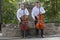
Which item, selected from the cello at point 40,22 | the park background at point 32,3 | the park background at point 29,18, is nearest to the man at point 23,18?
the park background at point 29,18

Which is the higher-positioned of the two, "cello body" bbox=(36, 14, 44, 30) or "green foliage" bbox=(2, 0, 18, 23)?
"green foliage" bbox=(2, 0, 18, 23)

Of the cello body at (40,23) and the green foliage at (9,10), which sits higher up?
the green foliage at (9,10)

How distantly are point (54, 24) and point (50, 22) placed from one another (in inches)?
19.3

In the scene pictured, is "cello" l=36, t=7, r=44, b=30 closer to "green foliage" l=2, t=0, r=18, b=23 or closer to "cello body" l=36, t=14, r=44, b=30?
"cello body" l=36, t=14, r=44, b=30

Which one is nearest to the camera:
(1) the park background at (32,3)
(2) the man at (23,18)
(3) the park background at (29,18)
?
(2) the man at (23,18)

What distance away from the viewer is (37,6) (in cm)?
1212

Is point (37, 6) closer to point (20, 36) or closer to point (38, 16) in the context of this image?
point (38, 16)

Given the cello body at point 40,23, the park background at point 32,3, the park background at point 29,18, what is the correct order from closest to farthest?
1. the cello body at point 40,23
2. the park background at point 29,18
3. the park background at point 32,3

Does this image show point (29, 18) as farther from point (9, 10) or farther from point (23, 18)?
point (9, 10)

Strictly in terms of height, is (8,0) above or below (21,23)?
above

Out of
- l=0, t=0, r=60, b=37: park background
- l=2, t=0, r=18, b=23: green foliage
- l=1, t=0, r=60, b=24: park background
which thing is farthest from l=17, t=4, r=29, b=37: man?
l=2, t=0, r=18, b=23: green foliage

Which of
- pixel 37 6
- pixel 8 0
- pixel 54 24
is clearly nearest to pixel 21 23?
pixel 37 6

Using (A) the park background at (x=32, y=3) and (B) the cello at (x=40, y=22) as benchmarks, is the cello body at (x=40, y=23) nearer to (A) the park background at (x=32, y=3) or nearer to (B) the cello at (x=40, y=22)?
(B) the cello at (x=40, y=22)

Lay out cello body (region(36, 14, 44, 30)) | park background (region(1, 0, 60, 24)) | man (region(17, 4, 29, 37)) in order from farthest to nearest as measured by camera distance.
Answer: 1. park background (region(1, 0, 60, 24))
2. man (region(17, 4, 29, 37))
3. cello body (region(36, 14, 44, 30))
